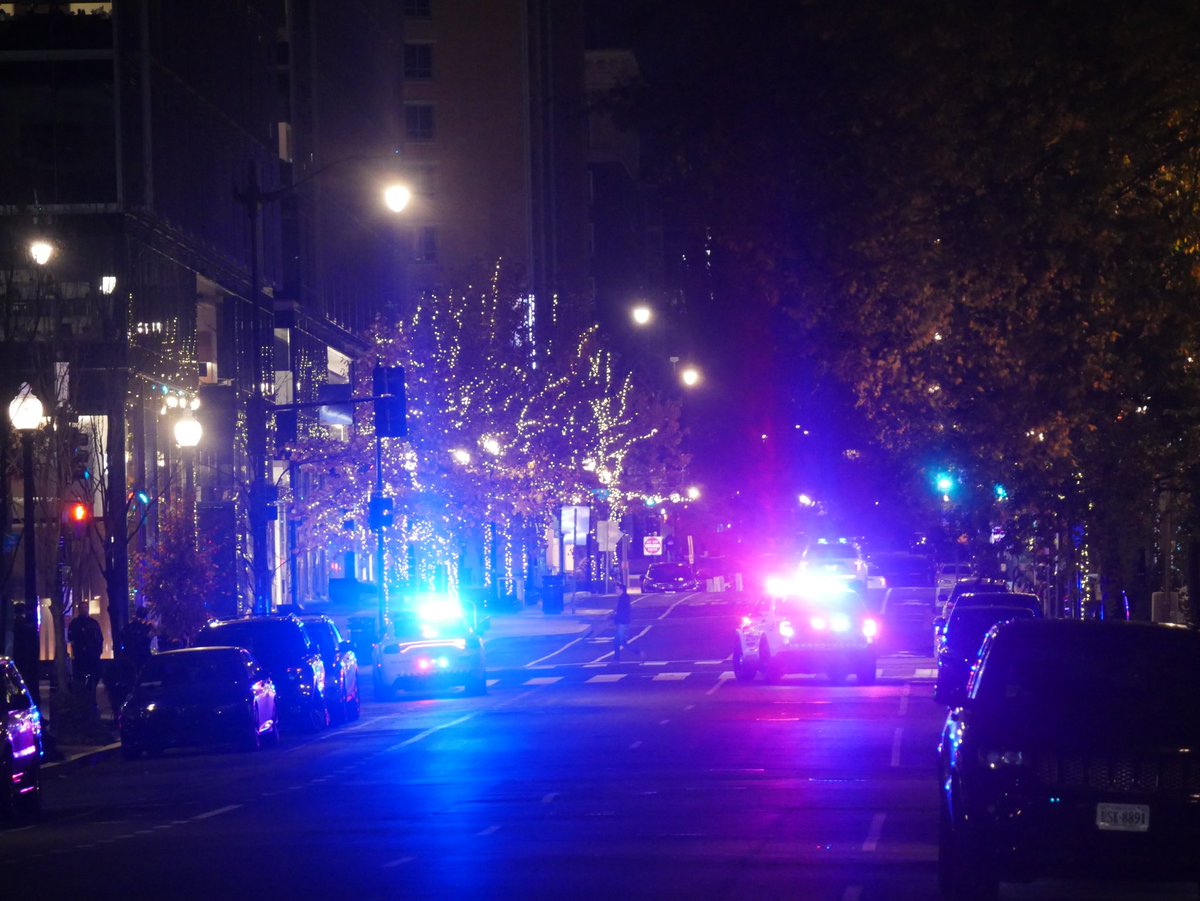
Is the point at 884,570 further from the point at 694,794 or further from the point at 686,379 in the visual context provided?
the point at 694,794

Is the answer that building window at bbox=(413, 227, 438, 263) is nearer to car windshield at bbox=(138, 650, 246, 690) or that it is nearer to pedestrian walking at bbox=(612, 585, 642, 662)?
pedestrian walking at bbox=(612, 585, 642, 662)

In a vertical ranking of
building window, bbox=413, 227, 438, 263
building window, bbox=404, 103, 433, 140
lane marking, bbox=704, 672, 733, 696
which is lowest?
lane marking, bbox=704, 672, 733, 696

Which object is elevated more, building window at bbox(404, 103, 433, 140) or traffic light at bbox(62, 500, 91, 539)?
building window at bbox(404, 103, 433, 140)

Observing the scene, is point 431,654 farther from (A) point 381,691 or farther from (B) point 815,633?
(B) point 815,633

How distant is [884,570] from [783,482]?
10193mm

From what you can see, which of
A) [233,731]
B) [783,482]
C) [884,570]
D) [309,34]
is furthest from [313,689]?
[884,570]

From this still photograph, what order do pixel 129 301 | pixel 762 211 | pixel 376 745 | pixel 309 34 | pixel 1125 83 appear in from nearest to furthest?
1. pixel 1125 83
2. pixel 762 211
3. pixel 376 745
4. pixel 129 301
5. pixel 309 34

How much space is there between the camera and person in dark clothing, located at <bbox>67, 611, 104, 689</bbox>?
35812mm

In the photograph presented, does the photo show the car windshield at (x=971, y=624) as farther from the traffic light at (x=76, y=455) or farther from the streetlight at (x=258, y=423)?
the traffic light at (x=76, y=455)

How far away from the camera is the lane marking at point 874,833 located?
16.9 meters

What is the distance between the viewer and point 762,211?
68.2 feet

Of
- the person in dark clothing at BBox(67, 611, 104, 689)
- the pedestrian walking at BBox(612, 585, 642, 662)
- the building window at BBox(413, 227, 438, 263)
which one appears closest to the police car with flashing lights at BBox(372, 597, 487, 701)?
the person in dark clothing at BBox(67, 611, 104, 689)

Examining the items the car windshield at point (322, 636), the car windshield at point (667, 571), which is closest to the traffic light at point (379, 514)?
the car windshield at point (322, 636)

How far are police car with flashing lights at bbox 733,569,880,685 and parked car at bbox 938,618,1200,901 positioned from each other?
27.9 m
